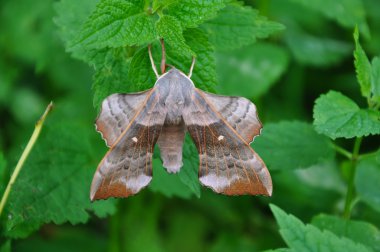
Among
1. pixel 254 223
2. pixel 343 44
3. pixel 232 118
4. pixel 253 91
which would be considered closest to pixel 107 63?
pixel 232 118

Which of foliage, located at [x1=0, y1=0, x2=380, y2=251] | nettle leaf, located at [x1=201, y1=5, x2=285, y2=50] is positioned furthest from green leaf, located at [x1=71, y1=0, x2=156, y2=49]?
nettle leaf, located at [x1=201, y1=5, x2=285, y2=50]

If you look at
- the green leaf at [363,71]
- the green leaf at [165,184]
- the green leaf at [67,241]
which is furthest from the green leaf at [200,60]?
the green leaf at [67,241]

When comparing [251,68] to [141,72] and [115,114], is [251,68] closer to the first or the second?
[141,72]

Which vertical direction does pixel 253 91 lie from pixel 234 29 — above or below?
below

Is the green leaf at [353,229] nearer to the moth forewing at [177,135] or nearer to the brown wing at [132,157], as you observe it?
the moth forewing at [177,135]

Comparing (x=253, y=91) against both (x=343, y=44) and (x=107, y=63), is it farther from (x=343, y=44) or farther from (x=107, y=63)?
(x=107, y=63)
